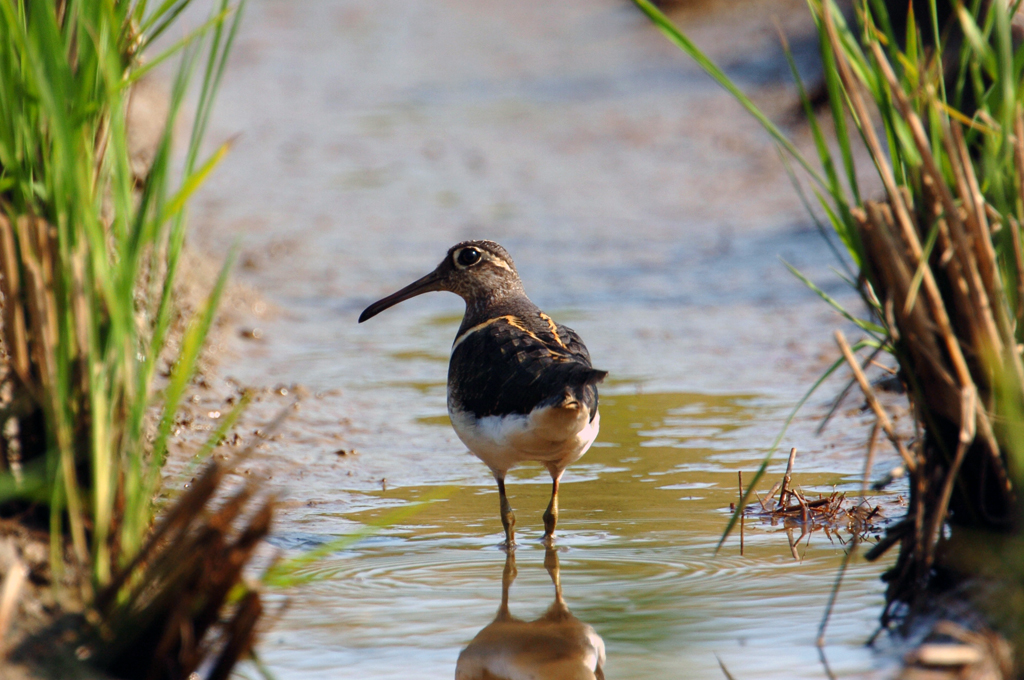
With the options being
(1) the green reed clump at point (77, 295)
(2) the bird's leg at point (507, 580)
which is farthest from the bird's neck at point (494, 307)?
(1) the green reed clump at point (77, 295)

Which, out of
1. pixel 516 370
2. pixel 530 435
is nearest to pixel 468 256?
pixel 516 370

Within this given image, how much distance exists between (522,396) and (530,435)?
159 millimetres

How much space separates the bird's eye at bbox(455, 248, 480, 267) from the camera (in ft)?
19.3

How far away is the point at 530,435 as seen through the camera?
452 centimetres

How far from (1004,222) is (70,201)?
7.79 ft

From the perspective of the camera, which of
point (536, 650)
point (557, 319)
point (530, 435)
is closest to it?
point (536, 650)

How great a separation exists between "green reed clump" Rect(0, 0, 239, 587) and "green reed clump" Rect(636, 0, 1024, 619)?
140cm

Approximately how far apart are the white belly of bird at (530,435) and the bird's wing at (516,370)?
4cm

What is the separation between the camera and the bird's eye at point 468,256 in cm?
589

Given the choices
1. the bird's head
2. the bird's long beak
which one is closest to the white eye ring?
the bird's head

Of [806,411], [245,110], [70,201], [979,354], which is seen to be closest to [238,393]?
[806,411]

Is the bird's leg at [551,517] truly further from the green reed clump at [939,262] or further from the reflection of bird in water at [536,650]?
the green reed clump at [939,262]

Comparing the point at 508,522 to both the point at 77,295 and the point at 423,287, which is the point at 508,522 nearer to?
the point at 423,287

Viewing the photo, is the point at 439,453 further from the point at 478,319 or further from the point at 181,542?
the point at 181,542
